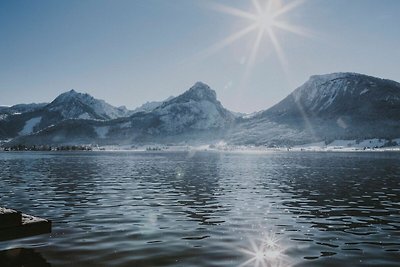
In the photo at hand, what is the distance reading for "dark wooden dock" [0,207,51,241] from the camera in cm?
1634

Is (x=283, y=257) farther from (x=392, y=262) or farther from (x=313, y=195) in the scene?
(x=313, y=195)

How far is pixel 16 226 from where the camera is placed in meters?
16.7

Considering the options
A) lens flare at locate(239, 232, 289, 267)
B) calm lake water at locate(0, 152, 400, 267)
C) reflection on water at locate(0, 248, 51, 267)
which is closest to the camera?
reflection on water at locate(0, 248, 51, 267)

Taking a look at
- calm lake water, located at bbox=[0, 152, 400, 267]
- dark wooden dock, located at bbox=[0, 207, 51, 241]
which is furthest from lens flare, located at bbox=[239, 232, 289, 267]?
dark wooden dock, located at bbox=[0, 207, 51, 241]

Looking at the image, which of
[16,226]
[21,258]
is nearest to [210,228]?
[21,258]

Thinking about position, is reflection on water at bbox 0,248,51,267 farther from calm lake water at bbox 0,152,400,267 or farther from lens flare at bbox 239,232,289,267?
lens flare at bbox 239,232,289,267

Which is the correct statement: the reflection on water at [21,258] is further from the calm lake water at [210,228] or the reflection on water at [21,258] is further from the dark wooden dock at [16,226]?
the dark wooden dock at [16,226]

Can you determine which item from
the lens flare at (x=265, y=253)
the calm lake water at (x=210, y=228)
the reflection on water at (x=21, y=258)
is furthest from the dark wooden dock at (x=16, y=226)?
the lens flare at (x=265, y=253)

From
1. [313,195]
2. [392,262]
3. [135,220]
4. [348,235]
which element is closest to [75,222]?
[135,220]

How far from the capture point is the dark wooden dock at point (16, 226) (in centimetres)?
1634

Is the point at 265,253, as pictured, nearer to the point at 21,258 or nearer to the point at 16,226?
the point at 21,258

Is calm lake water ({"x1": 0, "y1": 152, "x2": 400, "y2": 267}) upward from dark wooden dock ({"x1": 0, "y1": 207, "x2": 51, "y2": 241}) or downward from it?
downward

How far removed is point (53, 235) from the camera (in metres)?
21.9

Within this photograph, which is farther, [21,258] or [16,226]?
[21,258]
